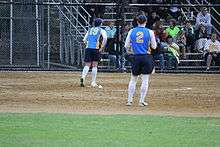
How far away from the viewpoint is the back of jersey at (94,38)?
18.8 m

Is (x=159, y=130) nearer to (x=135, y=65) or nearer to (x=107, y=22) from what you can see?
(x=135, y=65)

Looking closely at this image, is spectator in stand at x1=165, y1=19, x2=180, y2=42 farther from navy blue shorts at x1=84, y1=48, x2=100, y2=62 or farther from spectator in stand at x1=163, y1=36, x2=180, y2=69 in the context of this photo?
navy blue shorts at x1=84, y1=48, x2=100, y2=62

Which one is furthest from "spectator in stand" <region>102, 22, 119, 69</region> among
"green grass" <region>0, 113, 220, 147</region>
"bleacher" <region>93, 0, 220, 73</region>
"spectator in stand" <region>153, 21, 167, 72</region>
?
"green grass" <region>0, 113, 220, 147</region>

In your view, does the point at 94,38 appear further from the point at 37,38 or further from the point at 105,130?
the point at 105,130

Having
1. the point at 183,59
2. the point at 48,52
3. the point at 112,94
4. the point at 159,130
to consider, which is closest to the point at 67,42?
the point at 48,52

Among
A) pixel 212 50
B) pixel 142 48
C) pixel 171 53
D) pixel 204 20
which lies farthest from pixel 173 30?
pixel 142 48

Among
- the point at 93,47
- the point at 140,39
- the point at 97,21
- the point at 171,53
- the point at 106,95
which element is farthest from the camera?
the point at 171,53

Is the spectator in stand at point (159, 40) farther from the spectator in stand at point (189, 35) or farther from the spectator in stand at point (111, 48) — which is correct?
the spectator in stand at point (111, 48)

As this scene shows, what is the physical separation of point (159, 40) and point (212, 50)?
1.93 m

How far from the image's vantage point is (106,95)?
55.8 ft

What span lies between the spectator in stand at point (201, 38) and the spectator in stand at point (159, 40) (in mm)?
1378

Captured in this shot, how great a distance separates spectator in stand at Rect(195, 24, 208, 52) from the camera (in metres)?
25.6

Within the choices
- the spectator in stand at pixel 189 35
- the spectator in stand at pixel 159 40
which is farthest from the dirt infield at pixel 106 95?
the spectator in stand at pixel 189 35

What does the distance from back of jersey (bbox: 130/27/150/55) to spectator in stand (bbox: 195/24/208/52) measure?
11.1 m
